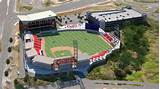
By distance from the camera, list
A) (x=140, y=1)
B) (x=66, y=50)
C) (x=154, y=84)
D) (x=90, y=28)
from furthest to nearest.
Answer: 1. (x=140, y=1)
2. (x=90, y=28)
3. (x=66, y=50)
4. (x=154, y=84)

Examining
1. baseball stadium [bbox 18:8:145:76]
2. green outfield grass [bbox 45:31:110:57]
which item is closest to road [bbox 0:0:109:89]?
baseball stadium [bbox 18:8:145:76]

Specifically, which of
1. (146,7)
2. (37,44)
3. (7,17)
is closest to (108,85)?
(37,44)

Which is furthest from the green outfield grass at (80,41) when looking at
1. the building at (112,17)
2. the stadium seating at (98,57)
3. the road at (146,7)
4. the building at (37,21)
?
the road at (146,7)

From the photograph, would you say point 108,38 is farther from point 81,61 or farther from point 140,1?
point 140,1

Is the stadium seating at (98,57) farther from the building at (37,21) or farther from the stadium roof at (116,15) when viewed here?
the building at (37,21)

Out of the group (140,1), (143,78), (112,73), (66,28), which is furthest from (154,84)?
(140,1)

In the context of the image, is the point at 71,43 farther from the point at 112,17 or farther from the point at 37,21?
the point at 112,17

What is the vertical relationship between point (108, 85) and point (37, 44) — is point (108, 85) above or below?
below
